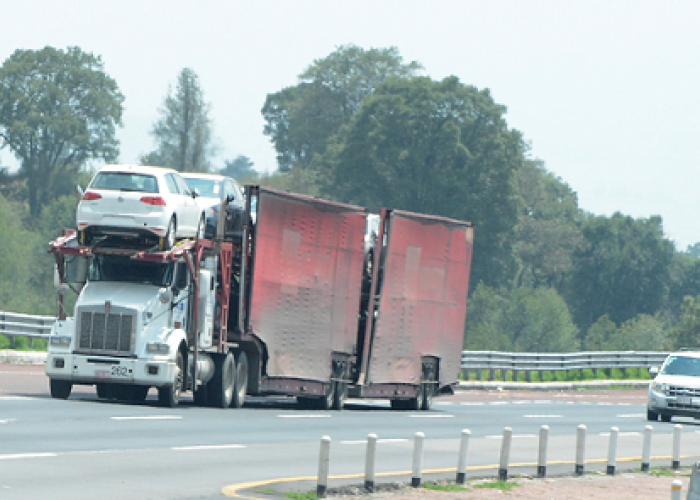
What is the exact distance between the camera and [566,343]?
84875mm

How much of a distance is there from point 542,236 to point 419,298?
7000 centimetres

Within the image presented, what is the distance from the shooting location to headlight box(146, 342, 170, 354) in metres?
22.5

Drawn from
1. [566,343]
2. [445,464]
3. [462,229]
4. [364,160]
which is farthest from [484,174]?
[445,464]

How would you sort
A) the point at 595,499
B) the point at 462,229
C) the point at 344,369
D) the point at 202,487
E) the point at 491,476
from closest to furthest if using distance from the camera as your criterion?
1. the point at 202,487
2. the point at 595,499
3. the point at 491,476
4. the point at 344,369
5. the point at 462,229

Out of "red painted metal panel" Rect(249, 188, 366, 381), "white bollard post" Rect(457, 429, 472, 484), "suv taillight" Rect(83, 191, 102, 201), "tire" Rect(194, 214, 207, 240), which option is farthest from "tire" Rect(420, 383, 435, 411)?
"white bollard post" Rect(457, 429, 472, 484)

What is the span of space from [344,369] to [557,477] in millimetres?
10410

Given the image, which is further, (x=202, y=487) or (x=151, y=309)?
(x=151, y=309)

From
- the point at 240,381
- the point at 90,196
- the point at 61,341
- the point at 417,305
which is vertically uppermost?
the point at 90,196

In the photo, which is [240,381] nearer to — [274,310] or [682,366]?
[274,310]

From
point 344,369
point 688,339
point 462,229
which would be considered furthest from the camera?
point 688,339

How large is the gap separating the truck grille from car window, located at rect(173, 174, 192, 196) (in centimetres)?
243

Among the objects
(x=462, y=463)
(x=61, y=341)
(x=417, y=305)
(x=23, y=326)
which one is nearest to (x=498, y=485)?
(x=462, y=463)

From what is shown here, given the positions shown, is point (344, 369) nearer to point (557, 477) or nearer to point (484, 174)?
point (557, 477)

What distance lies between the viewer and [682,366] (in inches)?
1259
